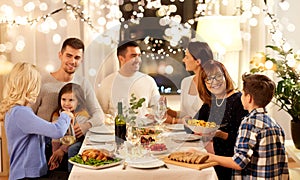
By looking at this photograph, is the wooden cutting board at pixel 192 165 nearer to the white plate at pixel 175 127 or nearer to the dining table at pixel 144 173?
the dining table at pixel 144 173

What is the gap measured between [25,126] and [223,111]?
122 cm

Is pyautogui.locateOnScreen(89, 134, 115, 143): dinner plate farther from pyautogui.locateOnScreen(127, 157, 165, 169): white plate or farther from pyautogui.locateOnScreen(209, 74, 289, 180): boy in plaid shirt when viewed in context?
pyautogui.locateOnScreen(209, 74, 289, 180): boy in plaid shirt

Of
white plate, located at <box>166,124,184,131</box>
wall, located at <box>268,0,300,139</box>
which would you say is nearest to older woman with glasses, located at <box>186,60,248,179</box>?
white plate, located at <box>166,124,184,131</box>

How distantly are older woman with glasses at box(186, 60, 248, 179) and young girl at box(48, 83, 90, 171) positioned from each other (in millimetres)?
912

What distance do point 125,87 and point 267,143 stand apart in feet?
5.09

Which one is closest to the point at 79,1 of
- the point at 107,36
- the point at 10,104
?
the point at 107,36

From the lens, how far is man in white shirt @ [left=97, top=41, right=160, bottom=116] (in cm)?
367

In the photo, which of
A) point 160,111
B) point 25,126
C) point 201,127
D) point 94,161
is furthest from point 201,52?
point 94,161

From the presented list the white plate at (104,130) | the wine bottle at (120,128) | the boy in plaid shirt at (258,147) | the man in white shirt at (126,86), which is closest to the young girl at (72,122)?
the man in white shirt at (126,86)

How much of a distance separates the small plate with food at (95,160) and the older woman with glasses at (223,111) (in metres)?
0.89

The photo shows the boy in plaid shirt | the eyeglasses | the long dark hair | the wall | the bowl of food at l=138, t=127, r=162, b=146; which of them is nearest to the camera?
the boy in plaid shirt

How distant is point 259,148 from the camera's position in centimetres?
234

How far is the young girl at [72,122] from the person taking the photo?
336 cm

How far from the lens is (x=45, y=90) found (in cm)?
359
